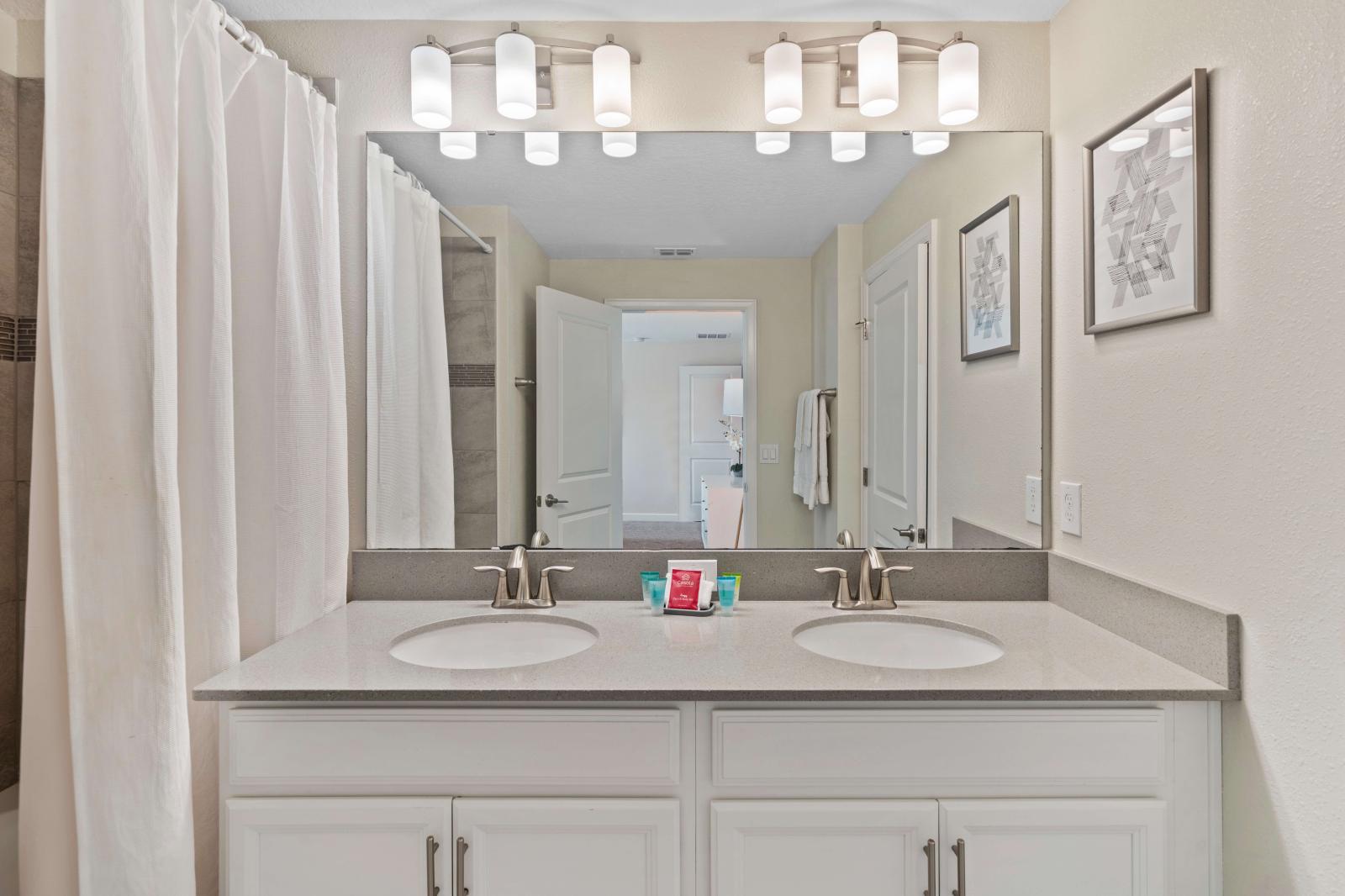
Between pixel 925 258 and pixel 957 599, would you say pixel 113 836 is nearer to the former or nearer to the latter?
pixel 957 599

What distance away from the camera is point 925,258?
1762 mm

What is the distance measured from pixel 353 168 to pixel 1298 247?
1882 mm

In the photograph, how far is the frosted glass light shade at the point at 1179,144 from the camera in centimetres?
117

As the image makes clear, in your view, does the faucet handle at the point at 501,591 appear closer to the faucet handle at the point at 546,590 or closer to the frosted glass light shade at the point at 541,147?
the faucet handle at the point at 546,590

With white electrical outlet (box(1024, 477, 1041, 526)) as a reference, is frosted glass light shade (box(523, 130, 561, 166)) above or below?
above

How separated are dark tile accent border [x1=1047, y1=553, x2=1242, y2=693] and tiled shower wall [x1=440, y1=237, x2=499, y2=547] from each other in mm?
1367

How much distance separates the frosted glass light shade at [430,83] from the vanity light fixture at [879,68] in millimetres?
985

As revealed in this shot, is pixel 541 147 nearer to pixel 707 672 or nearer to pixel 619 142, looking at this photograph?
pixel 619 142

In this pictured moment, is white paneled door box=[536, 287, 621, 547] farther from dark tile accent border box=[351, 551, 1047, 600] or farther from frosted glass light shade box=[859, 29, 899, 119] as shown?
frosted glass light shade box=[859, 29, 899, 119]

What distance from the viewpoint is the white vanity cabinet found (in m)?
1.13

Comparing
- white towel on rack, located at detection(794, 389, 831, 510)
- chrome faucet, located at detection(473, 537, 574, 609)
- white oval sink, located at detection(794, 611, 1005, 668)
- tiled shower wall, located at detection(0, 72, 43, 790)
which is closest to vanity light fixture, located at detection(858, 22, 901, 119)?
white towel on rack, located at detection(794, 389, 831, 510)

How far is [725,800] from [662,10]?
1701mm

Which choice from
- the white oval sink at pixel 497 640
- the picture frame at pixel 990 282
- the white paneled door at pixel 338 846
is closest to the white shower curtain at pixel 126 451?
the white paneled door at pixel 338 846

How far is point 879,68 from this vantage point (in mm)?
1656
